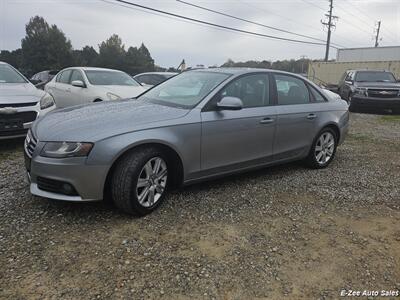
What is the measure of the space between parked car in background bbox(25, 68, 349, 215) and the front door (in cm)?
1

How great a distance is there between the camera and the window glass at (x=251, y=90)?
164 inches

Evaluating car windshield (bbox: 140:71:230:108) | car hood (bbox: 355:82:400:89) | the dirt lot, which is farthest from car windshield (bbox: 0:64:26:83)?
car hood (bbox: 355:82:400:89)

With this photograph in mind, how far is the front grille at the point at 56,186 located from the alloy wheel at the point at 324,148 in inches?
135

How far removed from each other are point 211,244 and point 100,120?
5.02ft

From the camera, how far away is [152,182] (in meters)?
3.47

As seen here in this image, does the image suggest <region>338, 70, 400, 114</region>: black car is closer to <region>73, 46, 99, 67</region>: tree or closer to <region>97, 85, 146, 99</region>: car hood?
<region>97, 85, 146, 99</region>: car hood

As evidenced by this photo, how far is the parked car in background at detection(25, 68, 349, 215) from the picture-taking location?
3150 mm

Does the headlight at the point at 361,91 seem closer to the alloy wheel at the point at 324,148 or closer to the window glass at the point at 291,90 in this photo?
the alloy wheel at the point at 324,148

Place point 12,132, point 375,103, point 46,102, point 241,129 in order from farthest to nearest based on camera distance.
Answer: point 375,103
point 46,102
point 12,132
point 241,129

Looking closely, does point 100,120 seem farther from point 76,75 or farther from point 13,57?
point 13,57

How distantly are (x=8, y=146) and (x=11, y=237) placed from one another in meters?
3.46

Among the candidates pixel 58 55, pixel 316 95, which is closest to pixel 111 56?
pixel 58 55

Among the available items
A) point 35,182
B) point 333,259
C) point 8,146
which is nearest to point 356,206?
point 333,259

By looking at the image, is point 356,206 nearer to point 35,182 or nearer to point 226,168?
point 226,168
